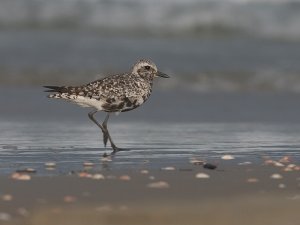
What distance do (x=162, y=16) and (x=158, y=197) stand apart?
51.0 ft

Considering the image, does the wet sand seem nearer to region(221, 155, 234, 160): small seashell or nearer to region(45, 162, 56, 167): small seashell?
region(45, 162, 56, 167): small seashell

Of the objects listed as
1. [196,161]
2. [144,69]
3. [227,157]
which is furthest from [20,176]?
[144,69]

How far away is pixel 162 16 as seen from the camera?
2141 cm

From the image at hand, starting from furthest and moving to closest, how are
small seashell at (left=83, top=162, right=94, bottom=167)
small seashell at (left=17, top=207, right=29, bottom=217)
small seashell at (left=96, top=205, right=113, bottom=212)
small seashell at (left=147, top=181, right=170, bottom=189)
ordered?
small seashell at (left=83, top=162, right=94, bottom=167), small seashell at (left=147, top=181, right=170, bottom=189), small seashell at (left=96, top=205, right=113, bottom=212), small seashell at (left=17, top=207, right=29, bottom=217)

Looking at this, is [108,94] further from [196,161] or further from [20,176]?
[20,176]

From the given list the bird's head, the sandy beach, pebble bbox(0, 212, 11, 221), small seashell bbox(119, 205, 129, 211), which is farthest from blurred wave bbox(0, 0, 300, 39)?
pebble bbox(0, 212, 11, 221)

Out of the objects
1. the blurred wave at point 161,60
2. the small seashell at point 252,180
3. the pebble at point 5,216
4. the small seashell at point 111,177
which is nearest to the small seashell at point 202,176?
the small seashell at point 252,180

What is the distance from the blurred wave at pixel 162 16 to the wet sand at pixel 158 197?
42.6ft

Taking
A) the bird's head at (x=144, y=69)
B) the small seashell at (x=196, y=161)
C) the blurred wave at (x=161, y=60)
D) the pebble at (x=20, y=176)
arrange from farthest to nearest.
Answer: the blurred wave at (x=161, y=60), the bird's head at (x=144, y=69), the small seashell at (x=196, y=161), the pebble at (x=20, y=176)

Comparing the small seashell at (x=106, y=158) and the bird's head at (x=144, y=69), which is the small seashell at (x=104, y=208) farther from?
the bird's head at (x=144, y=69)

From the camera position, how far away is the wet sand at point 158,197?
5574 millimetres

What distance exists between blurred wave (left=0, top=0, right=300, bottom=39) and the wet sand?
12978mm

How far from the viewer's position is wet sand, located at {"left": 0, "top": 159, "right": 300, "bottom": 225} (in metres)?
5.57

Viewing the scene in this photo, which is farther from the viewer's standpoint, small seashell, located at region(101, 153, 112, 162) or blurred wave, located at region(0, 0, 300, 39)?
blurred wave, located at region(0, 0, 300, 39)
